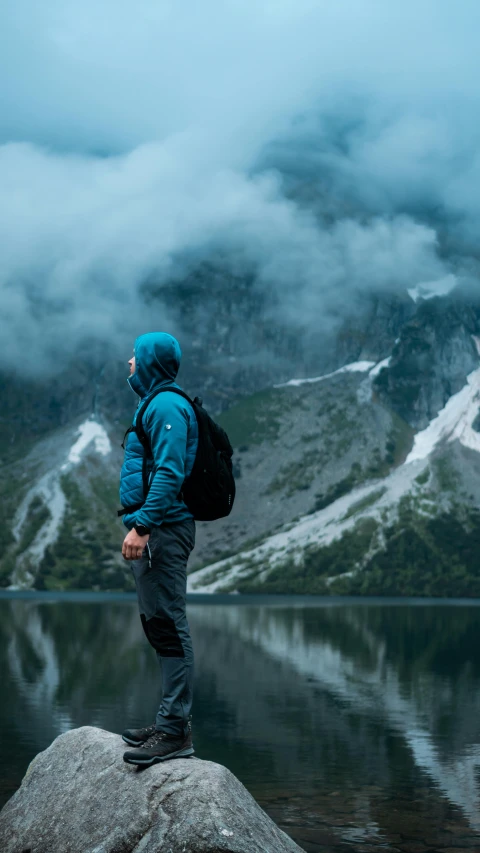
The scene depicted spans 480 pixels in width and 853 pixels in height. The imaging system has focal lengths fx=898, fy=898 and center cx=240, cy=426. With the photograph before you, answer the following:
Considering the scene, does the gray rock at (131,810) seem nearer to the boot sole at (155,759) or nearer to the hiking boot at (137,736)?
the boot sole at (155,759)

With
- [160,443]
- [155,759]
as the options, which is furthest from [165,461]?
[155,759]

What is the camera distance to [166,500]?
11688 millimetres

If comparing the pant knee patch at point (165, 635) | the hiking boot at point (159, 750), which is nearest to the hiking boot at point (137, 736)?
the hiking boot at point (159, 750)

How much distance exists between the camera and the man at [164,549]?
38.5 ft

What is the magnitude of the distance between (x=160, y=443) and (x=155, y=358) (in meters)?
1.56

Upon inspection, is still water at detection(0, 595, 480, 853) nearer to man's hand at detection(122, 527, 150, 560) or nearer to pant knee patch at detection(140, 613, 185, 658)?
pant knee patch at detection(140, 613, 185, 658)

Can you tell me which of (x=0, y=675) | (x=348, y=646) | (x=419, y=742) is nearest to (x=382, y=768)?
(x=419, y=742)

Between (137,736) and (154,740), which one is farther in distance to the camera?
(137,736)

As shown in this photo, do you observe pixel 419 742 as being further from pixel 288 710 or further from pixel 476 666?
pixel 476 666

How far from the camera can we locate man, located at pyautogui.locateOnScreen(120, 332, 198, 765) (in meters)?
11.8

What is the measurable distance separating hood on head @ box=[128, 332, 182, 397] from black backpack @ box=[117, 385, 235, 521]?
0.73 meters

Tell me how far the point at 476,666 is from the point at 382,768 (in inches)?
1626

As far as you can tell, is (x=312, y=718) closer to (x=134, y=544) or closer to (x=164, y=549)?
(x=164, y=549)

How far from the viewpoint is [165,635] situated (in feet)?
39.9
